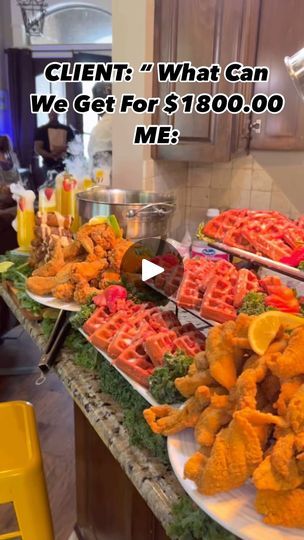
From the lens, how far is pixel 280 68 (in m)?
2.41

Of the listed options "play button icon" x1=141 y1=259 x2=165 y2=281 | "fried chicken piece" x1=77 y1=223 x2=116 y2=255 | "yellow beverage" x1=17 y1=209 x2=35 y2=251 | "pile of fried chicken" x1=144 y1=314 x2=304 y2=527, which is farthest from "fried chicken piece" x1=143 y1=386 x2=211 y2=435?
"yellow beverage" x1=17 y1=209 x2=35 y2=251

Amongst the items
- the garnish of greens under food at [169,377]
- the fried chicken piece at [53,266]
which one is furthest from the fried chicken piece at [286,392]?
the fried chicken piece at [53,266]

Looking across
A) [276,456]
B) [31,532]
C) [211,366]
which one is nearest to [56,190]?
[31,532]

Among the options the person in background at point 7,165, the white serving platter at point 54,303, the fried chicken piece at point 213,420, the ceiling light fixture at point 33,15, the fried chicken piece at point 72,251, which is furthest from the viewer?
the ceiling light fixture at point 33,15

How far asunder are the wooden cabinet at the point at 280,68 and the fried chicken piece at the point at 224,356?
1985mm

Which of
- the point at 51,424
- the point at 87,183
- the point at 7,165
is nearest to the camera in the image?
the point at 87,183

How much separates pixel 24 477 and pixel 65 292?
0.49 m

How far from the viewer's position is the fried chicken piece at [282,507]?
62 centimetres

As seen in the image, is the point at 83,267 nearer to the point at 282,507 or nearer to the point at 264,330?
the point at 264,330

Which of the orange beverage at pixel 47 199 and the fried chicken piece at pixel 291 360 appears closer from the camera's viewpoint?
the fried chicken piece at pixel 291 360

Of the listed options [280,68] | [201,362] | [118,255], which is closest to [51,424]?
[118,255]

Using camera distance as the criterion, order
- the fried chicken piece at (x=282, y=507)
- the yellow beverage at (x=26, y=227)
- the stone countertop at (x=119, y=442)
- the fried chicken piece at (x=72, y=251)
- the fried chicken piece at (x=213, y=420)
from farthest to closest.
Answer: the yellow beverage at (x=26, y=227), the fried chicken piece at (x=72, y=251), the stone countertop at (x=119, y=442), the fried chicken piece at (x=213, y=420), the fried chicken piece at (x=282, y=507)

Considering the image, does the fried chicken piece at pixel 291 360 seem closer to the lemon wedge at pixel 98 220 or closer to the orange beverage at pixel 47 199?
the lemon wedge at pixel 98 220

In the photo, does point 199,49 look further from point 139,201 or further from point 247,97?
point 139,201
